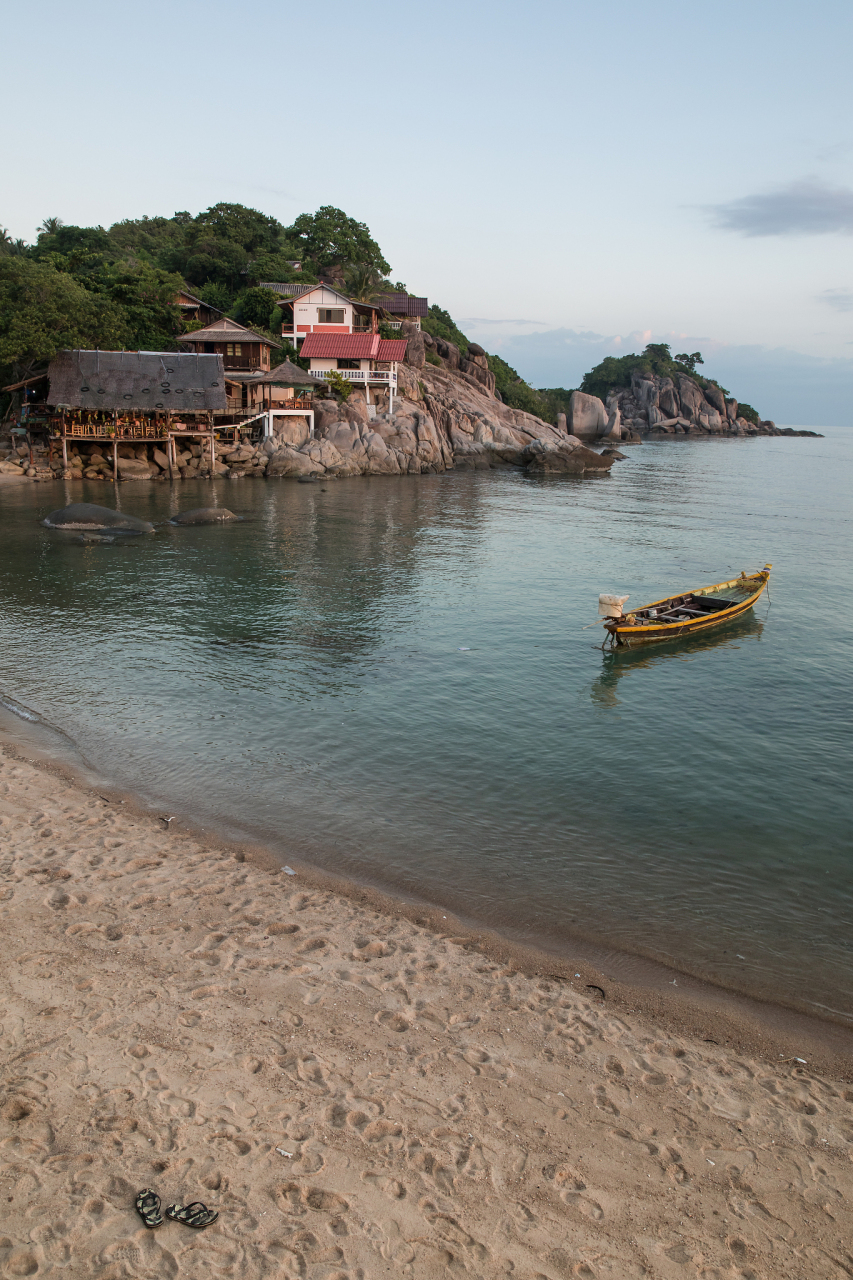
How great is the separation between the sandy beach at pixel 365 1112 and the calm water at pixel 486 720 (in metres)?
1.72

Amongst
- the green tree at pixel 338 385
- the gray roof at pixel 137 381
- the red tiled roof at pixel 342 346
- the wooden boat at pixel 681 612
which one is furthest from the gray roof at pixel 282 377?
the wooden boat at pixel 681 612

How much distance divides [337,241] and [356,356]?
78.8 feet

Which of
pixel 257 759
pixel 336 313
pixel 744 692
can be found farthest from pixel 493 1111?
pixel 336 313

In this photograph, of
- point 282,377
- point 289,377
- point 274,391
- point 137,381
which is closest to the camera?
point 137,381

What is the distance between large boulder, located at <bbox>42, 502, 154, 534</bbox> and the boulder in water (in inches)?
71.6

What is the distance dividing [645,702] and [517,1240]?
41.5ft

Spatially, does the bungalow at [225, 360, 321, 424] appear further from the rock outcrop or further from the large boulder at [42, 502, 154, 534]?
the rock outcrop

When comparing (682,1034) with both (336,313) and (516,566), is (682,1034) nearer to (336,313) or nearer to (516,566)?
(516,566)

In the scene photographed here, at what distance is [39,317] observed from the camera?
42562 mm

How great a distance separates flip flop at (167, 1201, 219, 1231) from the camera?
5.01 meters

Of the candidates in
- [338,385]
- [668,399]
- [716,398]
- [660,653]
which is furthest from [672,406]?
[660,653]

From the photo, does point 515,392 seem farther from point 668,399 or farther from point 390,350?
point 668,399

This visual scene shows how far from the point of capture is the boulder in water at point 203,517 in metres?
34.1

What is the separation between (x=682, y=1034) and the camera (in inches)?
298
